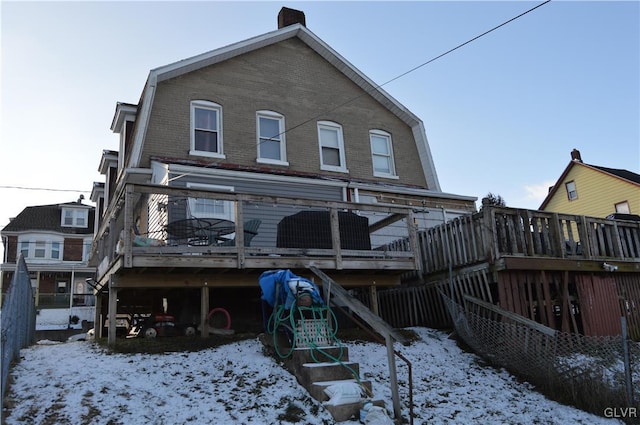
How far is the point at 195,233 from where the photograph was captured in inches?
339

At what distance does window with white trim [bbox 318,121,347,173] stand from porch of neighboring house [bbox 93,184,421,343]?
179 inches

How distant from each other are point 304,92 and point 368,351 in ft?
30.9

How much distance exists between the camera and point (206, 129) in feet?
45.2

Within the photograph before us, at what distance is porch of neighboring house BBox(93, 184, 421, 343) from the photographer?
8.02 meters

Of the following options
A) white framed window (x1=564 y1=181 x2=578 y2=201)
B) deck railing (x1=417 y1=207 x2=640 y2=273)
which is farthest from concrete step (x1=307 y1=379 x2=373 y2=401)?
white framed window (x1=564 y1=181 x2=578 y2=201)

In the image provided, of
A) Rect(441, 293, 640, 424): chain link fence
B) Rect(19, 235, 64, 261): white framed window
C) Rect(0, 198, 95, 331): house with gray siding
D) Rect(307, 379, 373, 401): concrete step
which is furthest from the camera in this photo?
Rect(19, 235, 64, 261): white framed window

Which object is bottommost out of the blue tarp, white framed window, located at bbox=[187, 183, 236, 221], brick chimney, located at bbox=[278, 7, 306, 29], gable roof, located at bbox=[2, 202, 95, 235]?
the blue tarp

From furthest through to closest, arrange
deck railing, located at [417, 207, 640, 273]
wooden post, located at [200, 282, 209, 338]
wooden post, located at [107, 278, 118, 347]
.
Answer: deck railing, located at [417, 207, 640, 273]
wooden post, located at [200, 282, 209, 338]
wooden post, located at [107, 278, 118, 347]

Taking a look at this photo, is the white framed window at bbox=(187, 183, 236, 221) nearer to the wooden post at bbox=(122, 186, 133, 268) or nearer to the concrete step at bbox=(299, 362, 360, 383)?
the wooden post at bbox=(122, 186, 133, 268)

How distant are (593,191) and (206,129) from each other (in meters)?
26.5

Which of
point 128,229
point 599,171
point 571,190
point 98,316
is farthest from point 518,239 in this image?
point 571,190

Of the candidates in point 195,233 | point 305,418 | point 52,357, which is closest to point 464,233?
point 195,233

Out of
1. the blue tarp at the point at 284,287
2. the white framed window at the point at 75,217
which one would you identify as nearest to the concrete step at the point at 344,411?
the blue tarp at the point at 284,287

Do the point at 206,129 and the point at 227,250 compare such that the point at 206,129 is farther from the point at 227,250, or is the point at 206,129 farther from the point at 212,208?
the point at 227,250
